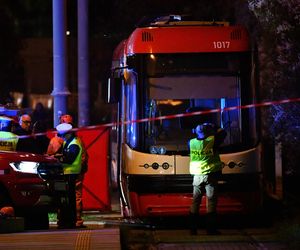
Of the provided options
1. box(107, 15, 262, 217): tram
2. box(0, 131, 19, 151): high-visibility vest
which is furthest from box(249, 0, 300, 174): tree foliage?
box(0, 131, 19, 151): high-visibility vest

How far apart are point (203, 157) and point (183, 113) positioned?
Answer: 45.2 inches

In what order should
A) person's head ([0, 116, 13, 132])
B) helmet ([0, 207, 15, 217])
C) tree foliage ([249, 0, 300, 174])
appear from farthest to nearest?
1. person's head ([0, 116, 13, 132])
2. tree foliage ([249, 0, 300, 174])
3. helmet ([0, 207, 15, 217])

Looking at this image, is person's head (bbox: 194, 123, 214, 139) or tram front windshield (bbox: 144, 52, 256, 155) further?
tram front windshield (bbox: 144, 52, 256, 155)

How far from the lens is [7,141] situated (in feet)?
39.0

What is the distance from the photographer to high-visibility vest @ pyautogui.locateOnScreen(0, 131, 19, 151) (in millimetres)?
11841

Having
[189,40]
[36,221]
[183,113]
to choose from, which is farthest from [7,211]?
[189,40]

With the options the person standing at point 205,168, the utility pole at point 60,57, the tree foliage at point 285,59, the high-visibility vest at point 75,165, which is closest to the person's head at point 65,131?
the high-visibility vest at point 75,165

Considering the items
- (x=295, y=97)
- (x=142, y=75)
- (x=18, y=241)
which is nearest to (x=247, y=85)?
(x=295, y=97)

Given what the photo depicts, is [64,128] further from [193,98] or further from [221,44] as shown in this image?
[221,44]

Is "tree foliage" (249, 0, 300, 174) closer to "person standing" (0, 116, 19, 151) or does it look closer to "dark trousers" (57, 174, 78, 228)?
"dark trousers" (57, 174, 78, 228)

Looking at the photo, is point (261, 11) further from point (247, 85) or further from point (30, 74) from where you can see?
point (30, 74)

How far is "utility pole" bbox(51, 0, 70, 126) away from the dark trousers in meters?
2.67

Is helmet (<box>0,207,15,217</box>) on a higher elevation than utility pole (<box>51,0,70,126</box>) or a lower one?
lower

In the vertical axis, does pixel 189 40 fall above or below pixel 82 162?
above
